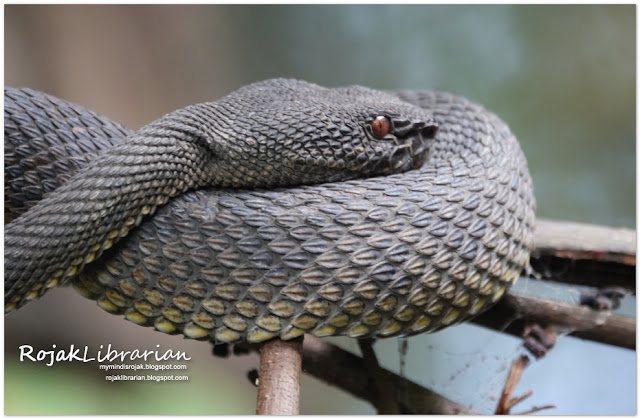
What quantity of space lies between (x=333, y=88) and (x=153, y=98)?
0.49 m

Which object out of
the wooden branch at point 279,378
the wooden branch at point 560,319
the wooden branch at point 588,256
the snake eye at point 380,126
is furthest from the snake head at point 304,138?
the wooden branch at point 588,256

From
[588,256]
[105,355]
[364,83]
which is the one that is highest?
[364,83]

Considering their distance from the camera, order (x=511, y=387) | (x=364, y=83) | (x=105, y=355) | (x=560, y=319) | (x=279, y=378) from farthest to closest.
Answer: (x=364, y=83), (x=560, y=319), (x=511, y=387), (x=105, y=355), (x=279, y=378)

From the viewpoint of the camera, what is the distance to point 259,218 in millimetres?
1293

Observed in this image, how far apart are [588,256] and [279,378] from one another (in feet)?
3.66

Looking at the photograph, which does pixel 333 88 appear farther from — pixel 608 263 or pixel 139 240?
pixel 608 263

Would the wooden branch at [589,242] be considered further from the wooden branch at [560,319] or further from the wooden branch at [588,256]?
the wooden branch at [560,319]

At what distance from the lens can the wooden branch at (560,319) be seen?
1.64 meters

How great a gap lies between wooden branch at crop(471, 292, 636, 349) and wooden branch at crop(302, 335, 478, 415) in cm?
24

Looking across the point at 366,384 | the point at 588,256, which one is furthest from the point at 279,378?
the point at 588,256

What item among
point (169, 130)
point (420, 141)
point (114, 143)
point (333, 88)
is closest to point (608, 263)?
point (420, 141)

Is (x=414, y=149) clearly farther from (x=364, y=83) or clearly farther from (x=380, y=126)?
(x=364, y=83)

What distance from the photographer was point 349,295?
4.15 feet

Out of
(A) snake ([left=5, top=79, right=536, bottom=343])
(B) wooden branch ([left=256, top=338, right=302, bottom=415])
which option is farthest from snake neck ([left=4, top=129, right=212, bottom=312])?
(B) wooden branch ([left=256, top=338, right=302, bottom=415])
